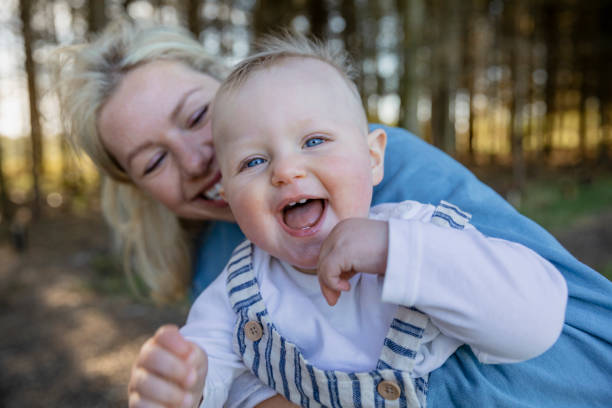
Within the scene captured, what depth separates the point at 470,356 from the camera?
948 mm

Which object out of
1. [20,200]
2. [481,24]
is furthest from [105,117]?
[481,24]

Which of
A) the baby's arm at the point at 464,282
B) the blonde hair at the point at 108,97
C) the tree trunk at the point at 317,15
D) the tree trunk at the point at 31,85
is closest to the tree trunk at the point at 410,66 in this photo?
the blonde hair at the point at 108,97

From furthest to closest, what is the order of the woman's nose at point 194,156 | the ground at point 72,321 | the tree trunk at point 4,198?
the tree trunk at point 4,198, the ground at point 72,321, the woman's nose at point 194,156

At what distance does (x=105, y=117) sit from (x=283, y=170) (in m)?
0.99

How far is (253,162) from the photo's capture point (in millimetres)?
1049

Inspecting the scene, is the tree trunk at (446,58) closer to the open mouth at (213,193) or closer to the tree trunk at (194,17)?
the tree trunk at (194,17)

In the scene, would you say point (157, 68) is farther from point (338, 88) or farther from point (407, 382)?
point (407, 382)

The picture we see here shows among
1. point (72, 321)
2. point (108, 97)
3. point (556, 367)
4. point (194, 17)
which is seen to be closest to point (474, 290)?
point (556, 367)

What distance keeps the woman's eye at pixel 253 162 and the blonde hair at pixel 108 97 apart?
0.85 m

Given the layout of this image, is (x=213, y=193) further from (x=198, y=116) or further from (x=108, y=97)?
(x=108, y=97)

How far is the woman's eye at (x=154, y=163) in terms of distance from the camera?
5.24ft

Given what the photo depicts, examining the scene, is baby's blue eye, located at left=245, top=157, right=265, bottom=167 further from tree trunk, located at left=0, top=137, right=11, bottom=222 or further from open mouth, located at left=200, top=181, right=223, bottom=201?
tree trunk, located at left=0, top=137, right=11, bottom=222

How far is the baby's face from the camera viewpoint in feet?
3.23

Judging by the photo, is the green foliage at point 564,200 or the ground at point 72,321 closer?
the ground at point 72,321
